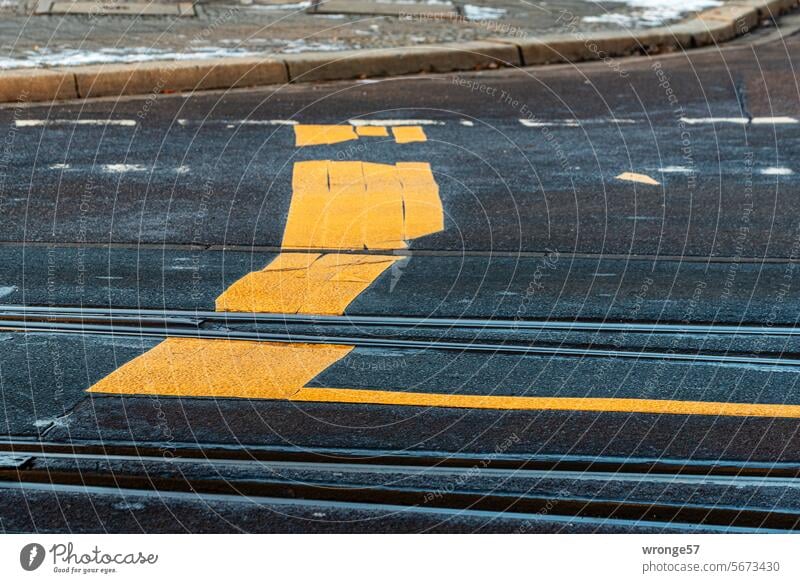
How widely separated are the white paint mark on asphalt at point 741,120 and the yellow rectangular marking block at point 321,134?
209cm

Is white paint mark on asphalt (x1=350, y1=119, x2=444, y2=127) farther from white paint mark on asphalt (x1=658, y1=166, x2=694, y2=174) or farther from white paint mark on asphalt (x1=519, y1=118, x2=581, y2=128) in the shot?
white paint mark on asphalt (x1=658, y1=166, x2=694, y2=174)

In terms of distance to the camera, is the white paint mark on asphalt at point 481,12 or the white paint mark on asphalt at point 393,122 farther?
the white paint mark on asphalt at point 481,12

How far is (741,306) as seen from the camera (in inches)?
205

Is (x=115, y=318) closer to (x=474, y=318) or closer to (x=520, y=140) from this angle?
(x=474, y=318)

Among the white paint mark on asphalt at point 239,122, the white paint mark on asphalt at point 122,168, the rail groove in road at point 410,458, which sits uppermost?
the rail groove in road at point 410,458

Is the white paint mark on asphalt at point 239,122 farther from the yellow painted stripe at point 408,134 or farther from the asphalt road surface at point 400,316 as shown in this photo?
the yellow painted stripe at point 408,134

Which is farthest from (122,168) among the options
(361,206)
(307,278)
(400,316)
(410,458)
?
(410,458)

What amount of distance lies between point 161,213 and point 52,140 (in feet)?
5.13

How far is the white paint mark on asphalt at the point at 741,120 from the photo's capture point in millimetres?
8195

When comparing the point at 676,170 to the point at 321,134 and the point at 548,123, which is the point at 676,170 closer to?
the point at 548,123

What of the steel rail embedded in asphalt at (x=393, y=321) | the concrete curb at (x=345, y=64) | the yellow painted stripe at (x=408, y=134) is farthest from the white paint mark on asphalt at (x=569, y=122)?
the steel rail embedded in asphalt at (x=393, y=321)

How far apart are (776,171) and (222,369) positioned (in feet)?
12.5

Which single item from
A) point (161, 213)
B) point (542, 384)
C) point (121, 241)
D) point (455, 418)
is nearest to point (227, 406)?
point (455, 418)

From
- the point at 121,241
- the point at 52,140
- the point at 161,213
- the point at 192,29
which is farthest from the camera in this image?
the point at 192,29
